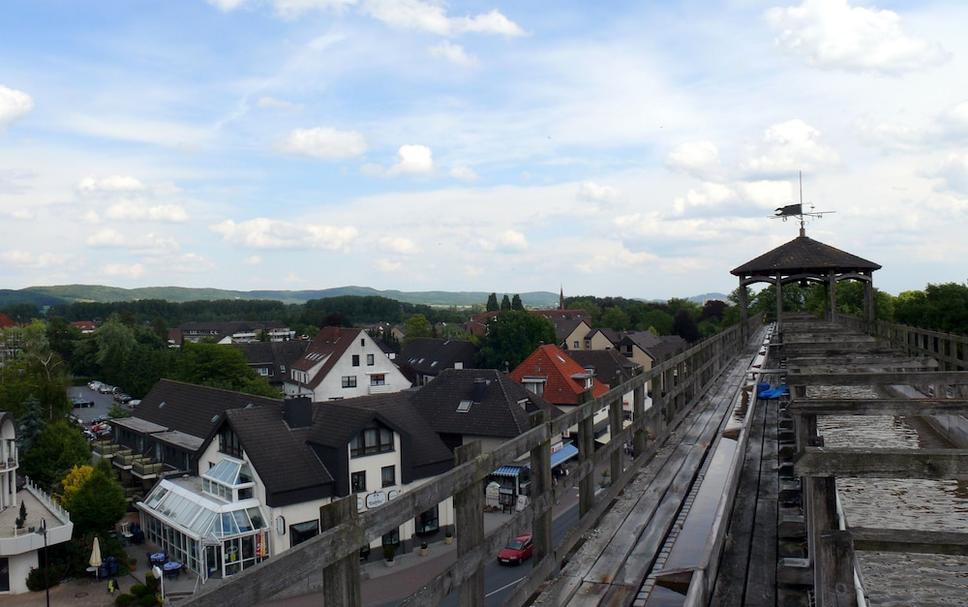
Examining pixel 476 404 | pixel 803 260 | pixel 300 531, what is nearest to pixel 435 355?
pixel 476 404

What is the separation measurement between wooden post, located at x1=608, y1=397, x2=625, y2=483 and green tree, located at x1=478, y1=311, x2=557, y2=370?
59083 mm

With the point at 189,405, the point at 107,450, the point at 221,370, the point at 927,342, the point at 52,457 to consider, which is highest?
the point at 927,342

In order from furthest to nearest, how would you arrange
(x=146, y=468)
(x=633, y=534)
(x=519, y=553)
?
(x=146, y=468)
(x=519, y=553)
(x=633, y=534)

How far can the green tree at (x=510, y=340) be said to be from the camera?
6725 cm

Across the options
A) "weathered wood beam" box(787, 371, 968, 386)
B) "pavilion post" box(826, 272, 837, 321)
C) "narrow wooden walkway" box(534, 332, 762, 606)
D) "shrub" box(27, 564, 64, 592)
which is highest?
"pavilion post" box(826, 272, 837, 321)

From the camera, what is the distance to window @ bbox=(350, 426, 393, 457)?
27.0m

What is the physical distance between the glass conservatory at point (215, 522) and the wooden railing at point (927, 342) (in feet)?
71.6

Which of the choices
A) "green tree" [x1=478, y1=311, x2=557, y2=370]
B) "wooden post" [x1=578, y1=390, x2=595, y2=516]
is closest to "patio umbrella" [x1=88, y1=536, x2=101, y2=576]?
"wooden post" [x1=578, y1=390, x2=595, y2=516]

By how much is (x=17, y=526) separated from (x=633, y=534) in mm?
27672

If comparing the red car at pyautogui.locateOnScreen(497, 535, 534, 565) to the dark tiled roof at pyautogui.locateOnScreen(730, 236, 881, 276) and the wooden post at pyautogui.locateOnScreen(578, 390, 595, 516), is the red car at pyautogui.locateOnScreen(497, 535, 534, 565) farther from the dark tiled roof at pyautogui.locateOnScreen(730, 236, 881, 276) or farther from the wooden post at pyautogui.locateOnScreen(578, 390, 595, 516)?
the wooden post at pyautogui.locateOnScreen(578, 390, 595, 516)

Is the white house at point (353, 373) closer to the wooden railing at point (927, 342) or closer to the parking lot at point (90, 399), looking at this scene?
the parking lot at point (90, 399)

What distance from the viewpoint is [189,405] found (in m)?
39.6

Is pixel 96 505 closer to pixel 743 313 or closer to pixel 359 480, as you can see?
pixel 359 480

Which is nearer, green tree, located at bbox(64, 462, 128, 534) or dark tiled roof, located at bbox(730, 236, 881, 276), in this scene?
dark tiled roof, located at bbox(730, 236, 881, 276)
